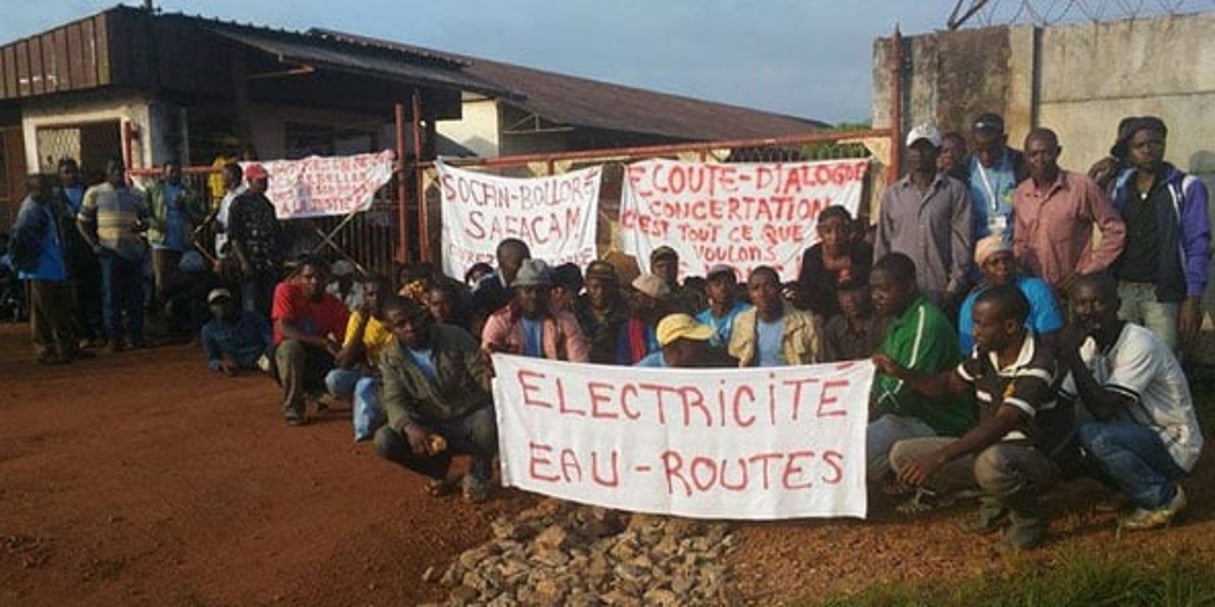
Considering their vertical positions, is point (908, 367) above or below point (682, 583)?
above

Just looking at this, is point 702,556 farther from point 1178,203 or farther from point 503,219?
point 503,219

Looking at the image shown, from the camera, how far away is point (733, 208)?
6.90 meters

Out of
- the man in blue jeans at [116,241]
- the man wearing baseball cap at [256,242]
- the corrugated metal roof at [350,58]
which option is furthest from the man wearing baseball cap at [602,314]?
the corrugated metal roof at [350,58]

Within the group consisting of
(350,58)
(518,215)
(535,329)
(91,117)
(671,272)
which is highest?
(350,58)

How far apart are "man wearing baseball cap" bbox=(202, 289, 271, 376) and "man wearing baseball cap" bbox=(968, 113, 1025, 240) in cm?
611

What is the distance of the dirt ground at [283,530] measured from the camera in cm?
425

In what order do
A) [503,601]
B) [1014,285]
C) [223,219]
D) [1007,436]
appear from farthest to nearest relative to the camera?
[223,219], [1014,285], [503,601], [1007,436]

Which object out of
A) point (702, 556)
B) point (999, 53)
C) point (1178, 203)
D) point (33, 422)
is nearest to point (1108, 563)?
point (702, 556)

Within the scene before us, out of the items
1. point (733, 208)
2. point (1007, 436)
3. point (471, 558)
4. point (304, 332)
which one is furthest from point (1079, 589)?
point (304, 332)

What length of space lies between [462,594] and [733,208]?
140 inches

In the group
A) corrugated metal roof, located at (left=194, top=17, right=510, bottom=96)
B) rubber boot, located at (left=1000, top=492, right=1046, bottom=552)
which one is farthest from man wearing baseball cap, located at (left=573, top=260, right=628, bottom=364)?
corrugated metal roof, located at (left=194, top=17, right=510, bottom=96)

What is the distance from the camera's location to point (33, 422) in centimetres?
722

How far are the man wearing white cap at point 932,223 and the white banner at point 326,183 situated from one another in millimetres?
5155

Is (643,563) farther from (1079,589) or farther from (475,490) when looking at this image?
(1079,589)
